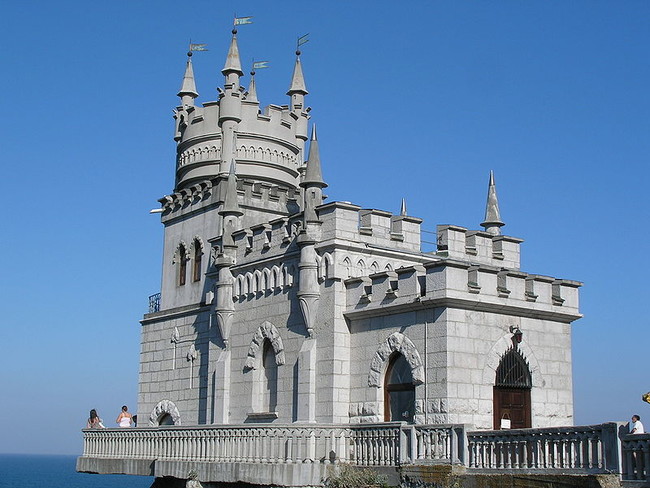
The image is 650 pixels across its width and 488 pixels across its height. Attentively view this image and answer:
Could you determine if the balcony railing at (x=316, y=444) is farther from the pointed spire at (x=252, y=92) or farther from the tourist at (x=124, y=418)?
the pointed spire at (x=252, y=92)

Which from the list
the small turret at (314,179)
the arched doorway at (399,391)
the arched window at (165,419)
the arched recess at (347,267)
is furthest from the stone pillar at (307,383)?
the arched window at (165,419)

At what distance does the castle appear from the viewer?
832 inches

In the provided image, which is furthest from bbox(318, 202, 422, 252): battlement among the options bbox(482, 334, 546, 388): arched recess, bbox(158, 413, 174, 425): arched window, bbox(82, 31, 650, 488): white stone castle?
bbox(158, 413, 174, 425): arched window

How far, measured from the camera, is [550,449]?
16.8 metres

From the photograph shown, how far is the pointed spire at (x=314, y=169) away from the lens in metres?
24.3

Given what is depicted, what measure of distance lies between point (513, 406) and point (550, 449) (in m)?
5.24

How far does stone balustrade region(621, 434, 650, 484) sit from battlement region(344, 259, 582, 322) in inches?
242

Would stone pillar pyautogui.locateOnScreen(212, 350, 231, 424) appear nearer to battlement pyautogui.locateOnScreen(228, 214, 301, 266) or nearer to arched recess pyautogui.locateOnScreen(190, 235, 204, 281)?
battlement pyautogui.locateOnScreen(228, 214, 301, 266)

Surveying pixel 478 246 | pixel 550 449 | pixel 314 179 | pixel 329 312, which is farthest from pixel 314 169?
pixel 550 449

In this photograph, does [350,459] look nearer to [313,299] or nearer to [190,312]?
[313,299]

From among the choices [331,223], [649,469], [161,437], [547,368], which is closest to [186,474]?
[161,437]

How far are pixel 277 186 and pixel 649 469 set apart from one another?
707 inches

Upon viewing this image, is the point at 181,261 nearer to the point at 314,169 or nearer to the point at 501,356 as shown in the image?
the point at 314,169

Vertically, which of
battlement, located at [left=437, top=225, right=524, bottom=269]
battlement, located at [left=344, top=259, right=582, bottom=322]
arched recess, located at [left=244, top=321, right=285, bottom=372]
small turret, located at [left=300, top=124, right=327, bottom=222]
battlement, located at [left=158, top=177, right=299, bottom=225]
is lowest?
arched recess, located at [left=244, top=321, right=285, bottom=372]
